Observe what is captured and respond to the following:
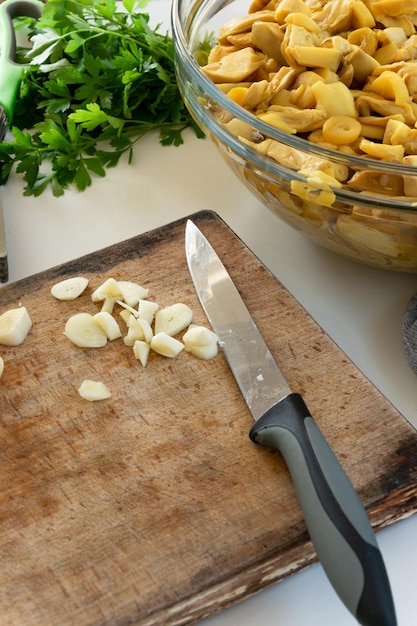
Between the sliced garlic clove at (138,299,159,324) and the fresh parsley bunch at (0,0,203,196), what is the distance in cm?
38

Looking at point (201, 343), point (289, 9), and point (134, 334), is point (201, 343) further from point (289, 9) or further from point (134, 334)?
point (289, 9)

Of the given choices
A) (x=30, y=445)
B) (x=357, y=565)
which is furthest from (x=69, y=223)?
(x=357, y=565)

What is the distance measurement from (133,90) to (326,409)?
73cm

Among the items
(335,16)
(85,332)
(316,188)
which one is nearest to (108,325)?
(85,332)

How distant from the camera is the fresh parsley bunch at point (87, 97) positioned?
53.7 inches

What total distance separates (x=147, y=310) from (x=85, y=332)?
89 millimetres

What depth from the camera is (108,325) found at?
3.45 feet

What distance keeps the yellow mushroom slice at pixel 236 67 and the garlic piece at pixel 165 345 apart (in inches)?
15.1

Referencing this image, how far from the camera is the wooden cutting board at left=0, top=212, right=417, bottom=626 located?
802 mm

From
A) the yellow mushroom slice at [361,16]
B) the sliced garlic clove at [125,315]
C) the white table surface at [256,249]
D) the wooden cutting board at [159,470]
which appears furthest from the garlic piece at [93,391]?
the yellow mushroom slice at [361,16]

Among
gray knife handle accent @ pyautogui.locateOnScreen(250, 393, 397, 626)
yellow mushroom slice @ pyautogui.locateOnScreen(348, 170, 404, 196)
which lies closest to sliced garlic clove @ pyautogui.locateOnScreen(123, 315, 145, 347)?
gray knife handle accent @ pyautogui.locateOnScreen(250, 393, 397, 626)

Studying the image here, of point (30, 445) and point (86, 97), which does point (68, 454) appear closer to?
point (30, 445)

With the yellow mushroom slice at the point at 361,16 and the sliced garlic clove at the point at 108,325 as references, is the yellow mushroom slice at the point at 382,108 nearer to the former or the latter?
the yellow mushroom slice at the point at 361,16

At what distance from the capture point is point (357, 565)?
715 mm
